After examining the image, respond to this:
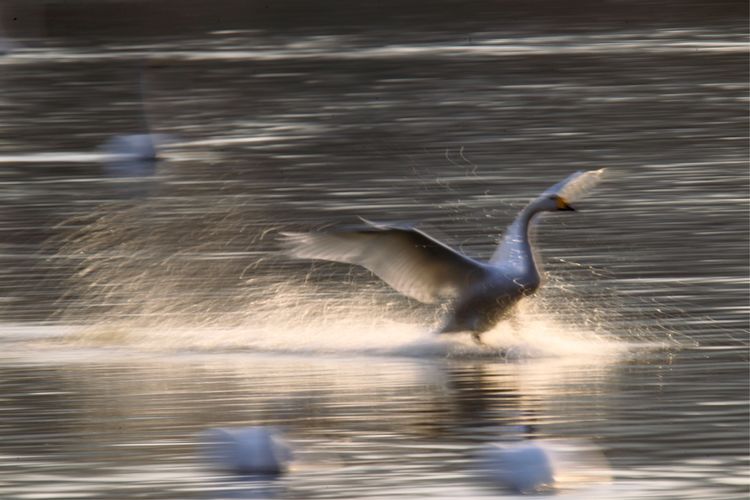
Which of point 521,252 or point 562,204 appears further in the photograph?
point 562,204

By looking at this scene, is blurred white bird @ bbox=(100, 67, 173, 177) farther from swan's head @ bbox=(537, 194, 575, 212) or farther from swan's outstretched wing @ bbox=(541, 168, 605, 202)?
swan's head @ bbox=(537, 194, 575, 212)

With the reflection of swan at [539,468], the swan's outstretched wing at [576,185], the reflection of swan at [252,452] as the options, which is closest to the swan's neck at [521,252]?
the swan's outstretched wing at [576,185]

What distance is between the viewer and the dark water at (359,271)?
8.77 meters

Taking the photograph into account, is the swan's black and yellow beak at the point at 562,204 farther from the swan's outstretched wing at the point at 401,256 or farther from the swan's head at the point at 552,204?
the swan's outstretched wing at the point at 401,256

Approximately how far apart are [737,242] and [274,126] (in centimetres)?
813

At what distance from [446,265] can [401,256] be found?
287 mm

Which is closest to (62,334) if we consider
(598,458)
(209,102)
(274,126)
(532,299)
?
(532,299)

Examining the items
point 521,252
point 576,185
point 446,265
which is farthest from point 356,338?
point 576,185

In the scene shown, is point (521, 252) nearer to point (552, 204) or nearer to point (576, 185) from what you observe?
point (552, 204)

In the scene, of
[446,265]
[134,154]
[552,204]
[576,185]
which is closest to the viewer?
[446,265]

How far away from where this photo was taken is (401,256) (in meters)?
12.3

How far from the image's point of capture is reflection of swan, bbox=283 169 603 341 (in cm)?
1202

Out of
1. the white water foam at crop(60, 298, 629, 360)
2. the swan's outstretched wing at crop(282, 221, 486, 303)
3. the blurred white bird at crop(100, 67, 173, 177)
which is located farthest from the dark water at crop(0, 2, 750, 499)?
the swan's outstretched wing at crop(282, 221, 486, 303)

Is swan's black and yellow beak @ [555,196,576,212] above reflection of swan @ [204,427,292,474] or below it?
below
